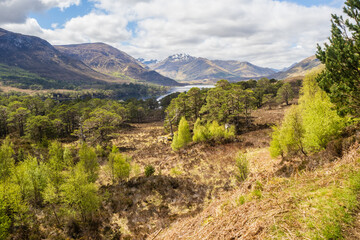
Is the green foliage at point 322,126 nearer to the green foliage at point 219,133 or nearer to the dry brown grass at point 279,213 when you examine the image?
the dry brown grass at point 279,213

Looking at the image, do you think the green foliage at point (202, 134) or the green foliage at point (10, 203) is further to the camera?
the green foliage at point (202, 134)

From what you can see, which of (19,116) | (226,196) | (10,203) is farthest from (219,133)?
(19,116)

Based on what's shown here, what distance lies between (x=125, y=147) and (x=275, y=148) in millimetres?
38762

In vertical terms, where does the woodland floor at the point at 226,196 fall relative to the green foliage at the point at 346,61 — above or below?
below

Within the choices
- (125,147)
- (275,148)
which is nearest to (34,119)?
(125,147)

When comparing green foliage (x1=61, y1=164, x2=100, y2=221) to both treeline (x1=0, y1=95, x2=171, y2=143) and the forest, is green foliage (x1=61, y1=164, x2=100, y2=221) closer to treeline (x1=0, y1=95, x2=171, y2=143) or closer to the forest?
the forest

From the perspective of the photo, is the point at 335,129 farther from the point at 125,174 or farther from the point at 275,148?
the point at 125,174

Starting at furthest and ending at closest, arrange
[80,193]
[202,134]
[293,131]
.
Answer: [202,134]
[80,193]
[293,131]

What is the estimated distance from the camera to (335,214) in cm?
365

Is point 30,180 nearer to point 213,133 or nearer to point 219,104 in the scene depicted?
point 213,133

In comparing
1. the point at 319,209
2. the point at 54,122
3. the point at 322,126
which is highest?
the point at 322,126

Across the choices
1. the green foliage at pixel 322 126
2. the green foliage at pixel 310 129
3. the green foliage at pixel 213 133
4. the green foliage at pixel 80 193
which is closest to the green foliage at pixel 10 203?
the green foliage at pixel 80 193

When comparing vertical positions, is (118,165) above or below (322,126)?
below

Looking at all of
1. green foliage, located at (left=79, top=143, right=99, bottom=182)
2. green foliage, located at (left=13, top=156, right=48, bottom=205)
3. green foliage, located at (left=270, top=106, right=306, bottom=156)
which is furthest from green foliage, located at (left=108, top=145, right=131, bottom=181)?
green foliage, located at (left=270, top=106, right=306, bottom=156)
